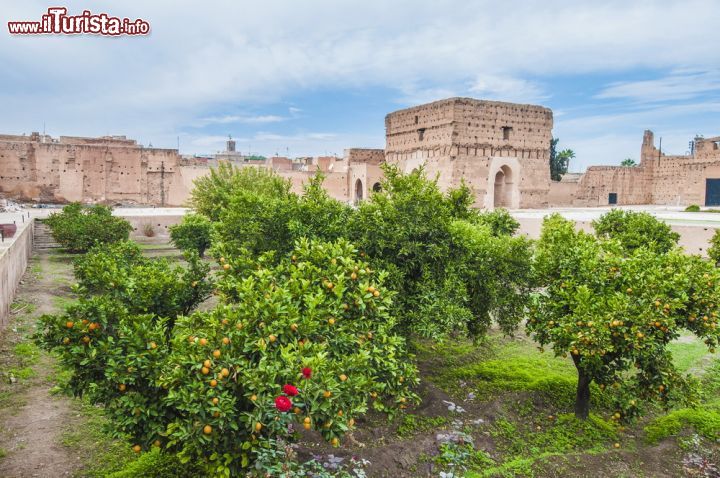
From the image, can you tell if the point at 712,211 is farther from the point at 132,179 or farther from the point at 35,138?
the point at 35,138

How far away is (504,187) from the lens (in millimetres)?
36125

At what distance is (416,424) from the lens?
348 inches

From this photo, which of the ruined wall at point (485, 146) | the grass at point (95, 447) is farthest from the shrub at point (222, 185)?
the grass at point (95, 447)

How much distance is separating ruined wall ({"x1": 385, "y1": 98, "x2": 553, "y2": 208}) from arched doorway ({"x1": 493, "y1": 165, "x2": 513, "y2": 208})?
20mm

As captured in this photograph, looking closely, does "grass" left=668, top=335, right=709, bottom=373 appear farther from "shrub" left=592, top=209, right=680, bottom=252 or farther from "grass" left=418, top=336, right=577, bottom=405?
"shrub" left=592, top=209, right=680, bottom=252

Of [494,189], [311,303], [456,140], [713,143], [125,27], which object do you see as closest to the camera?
[311,303]

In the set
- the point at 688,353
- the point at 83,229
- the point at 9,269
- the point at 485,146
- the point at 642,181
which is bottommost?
the point at 688,353

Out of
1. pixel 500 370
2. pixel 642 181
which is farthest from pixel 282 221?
pixel 642 181

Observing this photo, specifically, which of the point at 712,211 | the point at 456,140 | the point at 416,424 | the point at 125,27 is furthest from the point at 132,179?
the point at 712,211

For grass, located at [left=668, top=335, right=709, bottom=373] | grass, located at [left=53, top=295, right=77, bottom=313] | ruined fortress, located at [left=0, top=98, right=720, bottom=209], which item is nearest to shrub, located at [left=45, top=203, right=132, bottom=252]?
grass, located at [left=53, top=295, right=77, bottom=313]

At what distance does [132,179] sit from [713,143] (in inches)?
1682

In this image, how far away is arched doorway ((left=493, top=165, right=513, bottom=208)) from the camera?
35.5 metres

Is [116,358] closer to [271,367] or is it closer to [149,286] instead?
[271,367]

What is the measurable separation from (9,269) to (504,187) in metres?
29.1
